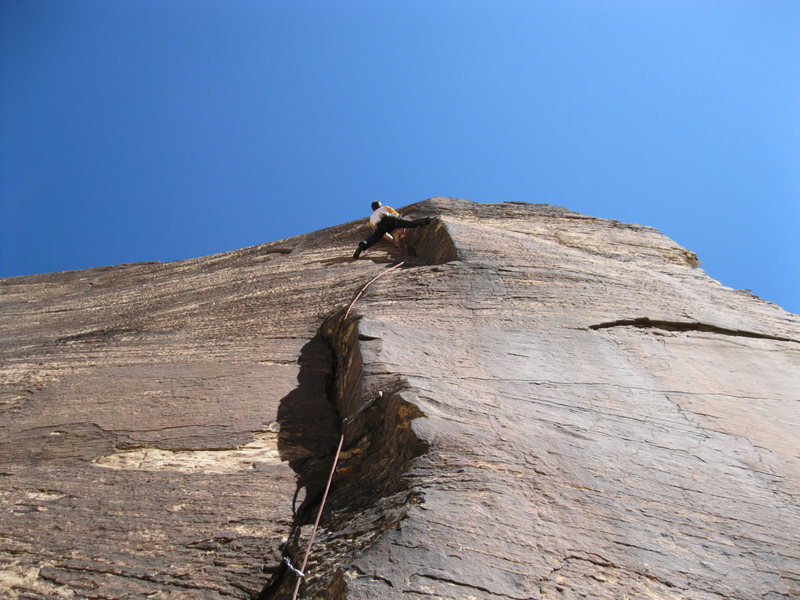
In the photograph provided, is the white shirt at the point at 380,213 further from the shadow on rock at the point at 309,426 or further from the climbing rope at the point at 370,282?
the shadow on rock at the point at 309,426

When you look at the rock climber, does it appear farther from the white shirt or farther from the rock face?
the rock face

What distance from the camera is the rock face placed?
3.34 metres

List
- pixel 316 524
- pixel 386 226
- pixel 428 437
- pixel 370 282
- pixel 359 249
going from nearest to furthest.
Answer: pixel 316 524 → pixel 428 437 → pixel 370 282 → pixel 359 249 → pixel 386 226

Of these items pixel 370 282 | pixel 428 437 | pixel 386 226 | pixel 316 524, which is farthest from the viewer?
pixel 386 226

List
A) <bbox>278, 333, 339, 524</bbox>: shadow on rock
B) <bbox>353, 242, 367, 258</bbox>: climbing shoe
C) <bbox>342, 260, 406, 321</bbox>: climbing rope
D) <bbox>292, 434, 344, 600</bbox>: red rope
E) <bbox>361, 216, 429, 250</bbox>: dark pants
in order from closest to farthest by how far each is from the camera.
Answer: <bbox>292, 434, 344, 600</bbox>: red rope → <bbox>278, 333, 339, 524</bbox>: shadow on rock → <bbox>342, 260, 406, 321</bbox>: climbing rope → <bbox>353, 242, 367, 258</bbox>: climbing shoe → <bbox>361, 216, 429, 250</bbox>: dark pants

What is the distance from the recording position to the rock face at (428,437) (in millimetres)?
3338

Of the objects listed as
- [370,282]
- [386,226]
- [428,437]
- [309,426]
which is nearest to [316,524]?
[428,437]

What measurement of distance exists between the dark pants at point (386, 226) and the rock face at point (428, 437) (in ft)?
2.64

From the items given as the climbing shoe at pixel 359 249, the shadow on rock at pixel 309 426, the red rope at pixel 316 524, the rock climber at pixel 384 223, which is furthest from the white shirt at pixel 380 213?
the red rope at pixel 316 524

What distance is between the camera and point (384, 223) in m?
8.80

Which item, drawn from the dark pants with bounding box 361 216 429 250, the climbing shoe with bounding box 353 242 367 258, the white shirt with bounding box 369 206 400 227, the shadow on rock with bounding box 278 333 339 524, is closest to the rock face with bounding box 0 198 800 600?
the shadow on rock with bounding box 278 333 339 524

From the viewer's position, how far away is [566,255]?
23.9ft

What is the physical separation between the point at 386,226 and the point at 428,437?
208 inches

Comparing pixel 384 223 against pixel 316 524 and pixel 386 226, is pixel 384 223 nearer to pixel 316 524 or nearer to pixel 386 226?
pixel 386 226
